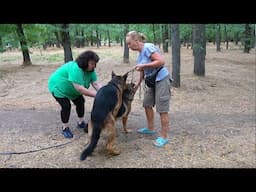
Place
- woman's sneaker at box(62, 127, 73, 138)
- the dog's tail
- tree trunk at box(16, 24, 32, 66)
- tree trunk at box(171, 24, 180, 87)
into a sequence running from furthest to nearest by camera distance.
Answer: tree trunk at box(16, 24, 32, 66) < tree trunk at box(171, 24, 180, 87) < woman's sneaker at box(62, 127, 73, 138) < the dog's tail

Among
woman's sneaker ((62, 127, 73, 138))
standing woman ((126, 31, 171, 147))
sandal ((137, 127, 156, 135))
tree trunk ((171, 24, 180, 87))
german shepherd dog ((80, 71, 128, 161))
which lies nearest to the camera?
german shepherd dog ((80, 71, 128, 161))

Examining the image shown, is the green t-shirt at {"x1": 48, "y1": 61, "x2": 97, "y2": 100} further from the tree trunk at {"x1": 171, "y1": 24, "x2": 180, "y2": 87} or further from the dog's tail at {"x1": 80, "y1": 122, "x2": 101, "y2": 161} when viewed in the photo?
the tree trunk at {"x1": 171, "y1": 24, "x2": 180, "y2": 87}

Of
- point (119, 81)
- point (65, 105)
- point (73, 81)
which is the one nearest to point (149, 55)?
point (119, 81)

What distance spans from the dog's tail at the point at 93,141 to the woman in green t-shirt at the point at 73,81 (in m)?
0.71

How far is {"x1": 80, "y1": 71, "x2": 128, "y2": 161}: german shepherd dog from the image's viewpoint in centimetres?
404

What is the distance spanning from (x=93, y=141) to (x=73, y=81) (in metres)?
1.12

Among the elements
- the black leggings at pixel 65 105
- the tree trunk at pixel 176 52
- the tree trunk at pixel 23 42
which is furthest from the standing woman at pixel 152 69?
the tree trunk at pixel 23 42

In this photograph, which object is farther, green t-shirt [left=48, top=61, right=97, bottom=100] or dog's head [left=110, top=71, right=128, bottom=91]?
green t-shirt [left=48, top=61, right=97, bottom=100]

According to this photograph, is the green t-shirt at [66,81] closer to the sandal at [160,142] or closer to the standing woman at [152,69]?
the standing woman at [152,69]

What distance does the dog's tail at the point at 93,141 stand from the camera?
12.7 feet

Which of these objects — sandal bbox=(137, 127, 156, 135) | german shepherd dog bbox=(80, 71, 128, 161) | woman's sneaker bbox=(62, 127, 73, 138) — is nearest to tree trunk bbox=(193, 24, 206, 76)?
sandal bbox=(137, 127, 156, 135)

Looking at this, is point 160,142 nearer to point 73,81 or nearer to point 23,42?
point 73,81
